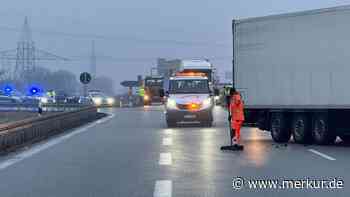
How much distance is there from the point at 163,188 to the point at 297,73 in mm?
10967

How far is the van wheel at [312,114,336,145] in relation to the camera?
2264 centimetres

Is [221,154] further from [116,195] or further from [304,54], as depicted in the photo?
[116,195]

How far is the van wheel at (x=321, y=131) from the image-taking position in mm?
22641

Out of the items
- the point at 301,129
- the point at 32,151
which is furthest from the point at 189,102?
the point at 32,151

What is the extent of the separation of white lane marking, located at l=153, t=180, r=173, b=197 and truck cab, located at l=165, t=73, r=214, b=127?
21588 millimetres

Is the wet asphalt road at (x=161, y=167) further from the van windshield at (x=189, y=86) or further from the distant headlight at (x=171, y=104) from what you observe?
the van windshield at (x=189, y=86)

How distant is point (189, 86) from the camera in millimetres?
37156

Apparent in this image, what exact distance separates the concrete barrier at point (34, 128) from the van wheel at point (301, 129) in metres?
8.04

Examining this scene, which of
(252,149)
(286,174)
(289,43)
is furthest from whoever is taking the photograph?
(289,43)

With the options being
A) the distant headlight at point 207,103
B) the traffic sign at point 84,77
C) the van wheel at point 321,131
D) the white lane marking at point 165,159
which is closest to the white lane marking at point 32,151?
the white lane marking at point 165,159

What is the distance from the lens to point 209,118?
36.1 meters

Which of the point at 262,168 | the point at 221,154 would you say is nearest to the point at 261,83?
the point at 221,154

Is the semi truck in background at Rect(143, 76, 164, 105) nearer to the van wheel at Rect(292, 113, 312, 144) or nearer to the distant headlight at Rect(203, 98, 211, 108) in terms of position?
the distant headlight at Rect(203, 98, 211, 108)

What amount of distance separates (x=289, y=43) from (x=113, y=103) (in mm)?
63608
